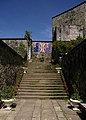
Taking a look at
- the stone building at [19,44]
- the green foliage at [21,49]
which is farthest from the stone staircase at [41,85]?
the stone building at [19,44]

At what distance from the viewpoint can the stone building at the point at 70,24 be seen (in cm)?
2717

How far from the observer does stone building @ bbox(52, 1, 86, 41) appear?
27172mm

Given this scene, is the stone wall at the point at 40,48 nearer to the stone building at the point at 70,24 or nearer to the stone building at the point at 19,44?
the stone building at the point at 19,44

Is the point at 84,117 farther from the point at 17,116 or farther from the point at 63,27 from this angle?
the point at 63,27

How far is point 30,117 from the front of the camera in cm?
612

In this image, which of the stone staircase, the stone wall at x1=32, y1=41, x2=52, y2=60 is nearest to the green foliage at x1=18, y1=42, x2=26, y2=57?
the stone wall at x1=32, y1=41, x2=52, y2=60

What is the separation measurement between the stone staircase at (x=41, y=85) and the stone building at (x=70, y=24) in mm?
12351

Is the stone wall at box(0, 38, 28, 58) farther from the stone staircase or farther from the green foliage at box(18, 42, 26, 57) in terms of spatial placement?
the stone staircase

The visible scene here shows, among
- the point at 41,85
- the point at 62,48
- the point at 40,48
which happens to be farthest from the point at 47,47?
the point at 41,85

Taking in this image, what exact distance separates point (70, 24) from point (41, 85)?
61.6 ft

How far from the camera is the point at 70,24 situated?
96.9ft

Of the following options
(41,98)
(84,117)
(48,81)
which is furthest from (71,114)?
(48,81)

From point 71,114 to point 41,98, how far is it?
4141mm

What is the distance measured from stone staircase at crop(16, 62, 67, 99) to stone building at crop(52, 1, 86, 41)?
40.5ft
